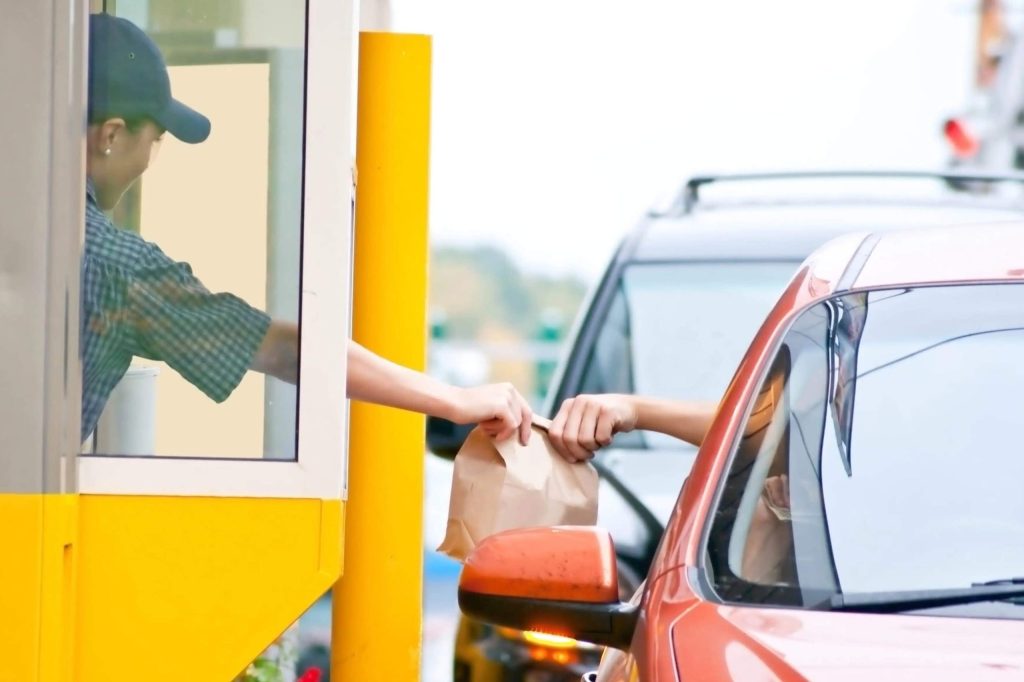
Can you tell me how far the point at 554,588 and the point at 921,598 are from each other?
53 centimetres

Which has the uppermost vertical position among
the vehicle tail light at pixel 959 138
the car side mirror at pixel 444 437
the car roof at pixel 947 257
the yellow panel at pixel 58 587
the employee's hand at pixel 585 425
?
the vehicle tail light at pixel 959 138

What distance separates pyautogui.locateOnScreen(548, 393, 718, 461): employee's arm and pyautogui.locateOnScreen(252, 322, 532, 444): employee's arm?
9 cm

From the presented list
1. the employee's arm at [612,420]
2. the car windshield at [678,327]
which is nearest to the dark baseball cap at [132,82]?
the employee's arm at [612,420]

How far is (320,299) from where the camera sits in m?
2.90

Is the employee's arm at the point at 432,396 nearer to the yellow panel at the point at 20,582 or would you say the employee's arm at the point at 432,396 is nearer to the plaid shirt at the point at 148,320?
the plaid shirt at the point at 148,320

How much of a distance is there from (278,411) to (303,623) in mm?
4081

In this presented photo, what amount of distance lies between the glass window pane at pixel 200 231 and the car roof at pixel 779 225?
2991mm

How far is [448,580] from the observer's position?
9.27 metres

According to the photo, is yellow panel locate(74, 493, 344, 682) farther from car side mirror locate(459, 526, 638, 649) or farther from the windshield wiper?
the windshield wiper

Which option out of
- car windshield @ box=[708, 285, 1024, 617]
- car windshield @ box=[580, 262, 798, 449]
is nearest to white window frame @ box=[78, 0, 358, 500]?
car windshield @ box=[708, 285, 1024, 617]

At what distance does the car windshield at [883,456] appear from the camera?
2434mm

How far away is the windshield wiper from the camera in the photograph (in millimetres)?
2336

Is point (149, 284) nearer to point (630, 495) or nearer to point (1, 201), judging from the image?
point (1, 201)

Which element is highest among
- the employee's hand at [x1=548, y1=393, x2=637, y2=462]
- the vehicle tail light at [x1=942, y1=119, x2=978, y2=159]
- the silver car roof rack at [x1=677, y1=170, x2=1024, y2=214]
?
the vehicle tail light at [x1=942, y1=119, x2=978, y2=159]
